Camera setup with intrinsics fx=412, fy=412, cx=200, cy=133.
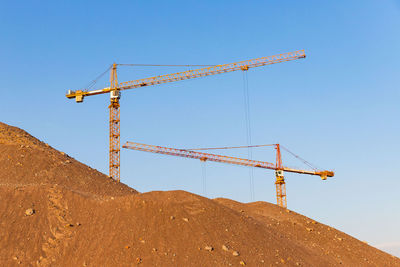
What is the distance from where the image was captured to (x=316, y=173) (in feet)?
308

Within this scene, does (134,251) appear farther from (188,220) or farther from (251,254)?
(251,254)

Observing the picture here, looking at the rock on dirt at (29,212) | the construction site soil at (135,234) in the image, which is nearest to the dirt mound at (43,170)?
the construction site soil at (135,234)

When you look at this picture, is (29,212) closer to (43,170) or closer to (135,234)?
(135,234)

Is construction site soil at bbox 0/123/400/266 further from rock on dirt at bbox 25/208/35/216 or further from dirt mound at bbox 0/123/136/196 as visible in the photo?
dirt mound at bbox 0/123/136/196

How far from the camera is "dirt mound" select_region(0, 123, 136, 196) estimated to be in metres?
38.0

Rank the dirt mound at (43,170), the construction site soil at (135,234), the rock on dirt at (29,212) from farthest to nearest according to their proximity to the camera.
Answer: the dirt mound at (43,170)
the rock on dirt at (29,212)
the construction site soil at (135,234)

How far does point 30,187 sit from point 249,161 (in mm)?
68594

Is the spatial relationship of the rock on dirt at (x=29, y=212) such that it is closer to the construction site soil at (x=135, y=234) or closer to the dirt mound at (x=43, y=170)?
the construction site soil at (x=135, y=234)

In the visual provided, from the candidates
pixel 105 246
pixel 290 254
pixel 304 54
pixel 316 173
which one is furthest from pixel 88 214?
pixel 316 173

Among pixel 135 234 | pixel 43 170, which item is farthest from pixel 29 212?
pixel 43 170

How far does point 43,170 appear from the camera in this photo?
40312 mm

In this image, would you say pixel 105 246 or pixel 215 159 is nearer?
pixel 105 246

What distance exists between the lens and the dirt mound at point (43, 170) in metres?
38.0

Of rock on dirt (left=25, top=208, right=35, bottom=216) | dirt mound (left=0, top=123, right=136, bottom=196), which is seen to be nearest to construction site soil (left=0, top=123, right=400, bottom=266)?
rock on dirt (left=25, top=208, right=35, bottom=216)
